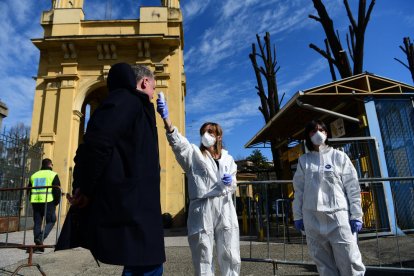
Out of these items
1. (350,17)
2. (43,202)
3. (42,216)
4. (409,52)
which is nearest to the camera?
(43,202)

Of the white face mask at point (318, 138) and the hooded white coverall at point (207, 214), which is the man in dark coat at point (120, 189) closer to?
the hooded white coverall at point (207, 214)

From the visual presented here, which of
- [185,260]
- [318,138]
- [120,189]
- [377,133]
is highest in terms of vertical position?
[377,133]

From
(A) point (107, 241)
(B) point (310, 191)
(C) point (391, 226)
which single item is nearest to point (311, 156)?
(B) point (310, 191)

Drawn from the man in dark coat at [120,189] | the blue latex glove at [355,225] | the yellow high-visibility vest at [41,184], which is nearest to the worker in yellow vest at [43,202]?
the yellow high-visibility vest at [41,184]

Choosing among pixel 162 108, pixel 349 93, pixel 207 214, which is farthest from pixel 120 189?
pixel 349 93

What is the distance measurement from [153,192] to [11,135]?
33.1ft

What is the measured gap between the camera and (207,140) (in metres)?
3.21

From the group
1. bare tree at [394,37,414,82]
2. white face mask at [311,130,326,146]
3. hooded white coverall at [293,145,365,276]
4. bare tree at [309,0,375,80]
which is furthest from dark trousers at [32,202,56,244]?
bare tree at [394,37,414,82]

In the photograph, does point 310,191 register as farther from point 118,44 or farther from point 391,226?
point 118,44

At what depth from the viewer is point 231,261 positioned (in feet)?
9.29

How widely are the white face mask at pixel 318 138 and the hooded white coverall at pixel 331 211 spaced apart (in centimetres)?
10

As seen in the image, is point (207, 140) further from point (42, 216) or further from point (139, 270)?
point (42, 216)

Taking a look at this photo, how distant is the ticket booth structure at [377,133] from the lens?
7.07 meters

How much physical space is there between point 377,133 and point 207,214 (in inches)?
260
